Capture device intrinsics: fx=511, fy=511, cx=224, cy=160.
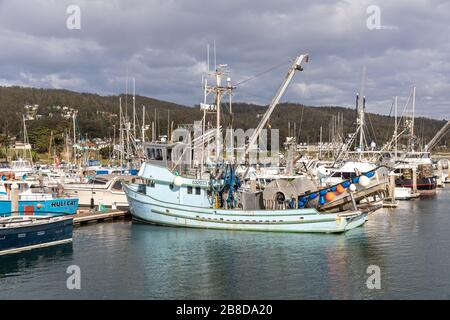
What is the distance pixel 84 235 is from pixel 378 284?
17.7 metres

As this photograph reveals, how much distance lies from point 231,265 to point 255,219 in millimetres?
7977

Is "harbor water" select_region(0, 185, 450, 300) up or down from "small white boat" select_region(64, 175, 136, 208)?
down

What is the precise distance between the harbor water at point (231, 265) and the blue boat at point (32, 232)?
0.45 metres

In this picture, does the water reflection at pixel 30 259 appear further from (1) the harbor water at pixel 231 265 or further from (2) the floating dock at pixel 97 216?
(2) the floating dock at pixel 97 216

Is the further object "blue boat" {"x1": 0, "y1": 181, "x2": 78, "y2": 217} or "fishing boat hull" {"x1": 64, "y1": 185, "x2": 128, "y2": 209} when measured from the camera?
"fishing boat hull" {"x1": 64, "y1": 185, "x2": 128, "y2": 209}

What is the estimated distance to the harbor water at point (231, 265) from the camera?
19.3 m

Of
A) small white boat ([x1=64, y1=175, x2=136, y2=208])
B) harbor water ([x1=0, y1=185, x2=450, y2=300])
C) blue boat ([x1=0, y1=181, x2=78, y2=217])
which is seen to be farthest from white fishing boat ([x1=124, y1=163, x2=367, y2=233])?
small white boat ([x1=64, y1=175, x2=136, y2=208])

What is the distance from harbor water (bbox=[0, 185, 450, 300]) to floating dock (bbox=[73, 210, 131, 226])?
86 centimetres

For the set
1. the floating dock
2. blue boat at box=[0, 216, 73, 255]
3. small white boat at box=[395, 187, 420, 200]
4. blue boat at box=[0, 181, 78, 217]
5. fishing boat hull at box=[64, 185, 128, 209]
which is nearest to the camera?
blue boat at box=[0, 216, 73, 255]

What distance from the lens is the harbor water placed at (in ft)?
63.4

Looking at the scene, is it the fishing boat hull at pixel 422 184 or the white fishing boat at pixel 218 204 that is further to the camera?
the fishing boat hull at pixel 422 184

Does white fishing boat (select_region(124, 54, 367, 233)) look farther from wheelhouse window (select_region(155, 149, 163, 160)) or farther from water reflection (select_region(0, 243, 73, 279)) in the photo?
water reflection (select_region(0, 243, 73, 279))

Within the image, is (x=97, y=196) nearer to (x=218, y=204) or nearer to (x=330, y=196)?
(x=218, y=204)

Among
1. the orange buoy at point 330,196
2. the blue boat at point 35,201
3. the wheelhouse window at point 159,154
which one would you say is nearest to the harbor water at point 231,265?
the orange buoy at point 330,196
